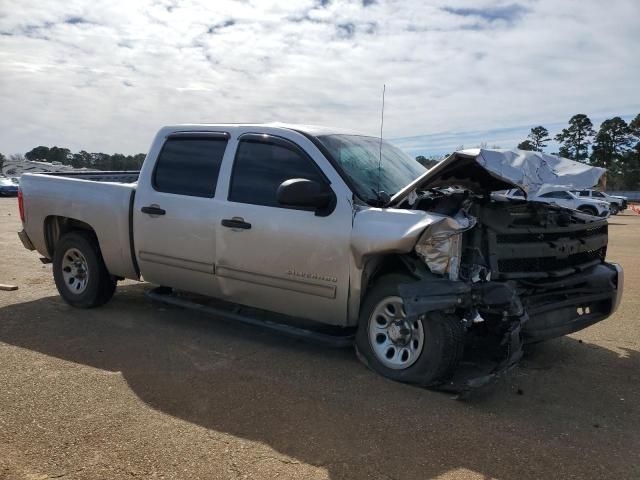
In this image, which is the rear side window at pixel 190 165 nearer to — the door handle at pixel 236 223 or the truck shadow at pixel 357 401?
the door handle at pixel 236 223

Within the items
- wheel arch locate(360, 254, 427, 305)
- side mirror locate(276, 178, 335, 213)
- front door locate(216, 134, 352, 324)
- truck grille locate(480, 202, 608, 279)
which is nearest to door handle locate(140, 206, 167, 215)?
front door locate(216, 134, 352, 324)

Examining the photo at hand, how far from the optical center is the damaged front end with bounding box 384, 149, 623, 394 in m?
3.96

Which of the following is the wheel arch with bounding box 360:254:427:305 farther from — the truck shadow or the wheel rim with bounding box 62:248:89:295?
the wheel rim with bounding box 62:248:89:295

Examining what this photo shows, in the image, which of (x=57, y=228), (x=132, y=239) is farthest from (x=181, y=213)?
(x=57, y=228)

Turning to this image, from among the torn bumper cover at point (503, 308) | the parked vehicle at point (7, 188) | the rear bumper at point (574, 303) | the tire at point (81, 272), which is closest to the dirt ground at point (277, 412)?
the torn bumper cover at point (503, 308)

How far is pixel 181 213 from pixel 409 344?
8.02ft

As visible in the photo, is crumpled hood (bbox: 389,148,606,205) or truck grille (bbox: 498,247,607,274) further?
truck grille (bbox: 498,247,607,274)

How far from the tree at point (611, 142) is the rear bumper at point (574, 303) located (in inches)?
2860

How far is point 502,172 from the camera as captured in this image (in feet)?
13.1

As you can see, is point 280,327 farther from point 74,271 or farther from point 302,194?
point 74,271

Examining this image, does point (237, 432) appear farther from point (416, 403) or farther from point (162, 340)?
point (162, 340)

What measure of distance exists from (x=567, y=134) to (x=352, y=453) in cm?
7934

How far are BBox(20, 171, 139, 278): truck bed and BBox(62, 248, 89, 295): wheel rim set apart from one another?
15.3 inches

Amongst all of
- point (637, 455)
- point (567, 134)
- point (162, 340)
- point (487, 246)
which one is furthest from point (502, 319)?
point (567, 134)
